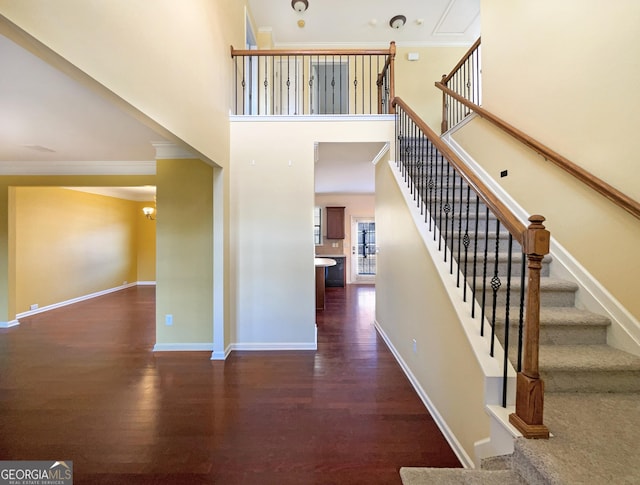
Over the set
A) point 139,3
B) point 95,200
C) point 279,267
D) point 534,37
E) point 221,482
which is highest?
point 534,37

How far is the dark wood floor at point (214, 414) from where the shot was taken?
5.40 feet

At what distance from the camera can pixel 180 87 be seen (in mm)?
2059

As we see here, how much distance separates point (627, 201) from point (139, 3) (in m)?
3.34

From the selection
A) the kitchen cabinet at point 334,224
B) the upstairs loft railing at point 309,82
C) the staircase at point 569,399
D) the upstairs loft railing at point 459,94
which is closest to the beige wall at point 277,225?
the upstairs loft railing at point 309,82

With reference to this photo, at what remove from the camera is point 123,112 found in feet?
7.25

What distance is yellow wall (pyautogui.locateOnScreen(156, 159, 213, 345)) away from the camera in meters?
3.33

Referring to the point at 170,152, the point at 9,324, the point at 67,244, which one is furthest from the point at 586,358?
the point at 67,244

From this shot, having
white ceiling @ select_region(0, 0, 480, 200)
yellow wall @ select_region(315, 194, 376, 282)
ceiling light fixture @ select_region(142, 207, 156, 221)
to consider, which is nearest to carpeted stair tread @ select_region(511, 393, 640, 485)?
white ceiling @ select_region(0, 0, 480, 200)

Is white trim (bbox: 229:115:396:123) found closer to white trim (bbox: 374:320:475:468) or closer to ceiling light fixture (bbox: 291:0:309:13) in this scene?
ceiling light fixture (bbox: 291:0:309:13)

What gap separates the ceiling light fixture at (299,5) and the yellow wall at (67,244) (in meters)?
5.55

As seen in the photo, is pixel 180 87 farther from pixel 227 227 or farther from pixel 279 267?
pixel 279 267

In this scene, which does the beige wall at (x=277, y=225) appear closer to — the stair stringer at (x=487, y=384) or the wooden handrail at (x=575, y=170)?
the wooden handrail at (x=575, y=170)

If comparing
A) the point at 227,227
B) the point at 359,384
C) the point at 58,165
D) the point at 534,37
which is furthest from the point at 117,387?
the point at 534,37

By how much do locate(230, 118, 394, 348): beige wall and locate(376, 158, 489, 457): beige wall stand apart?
1.01m
